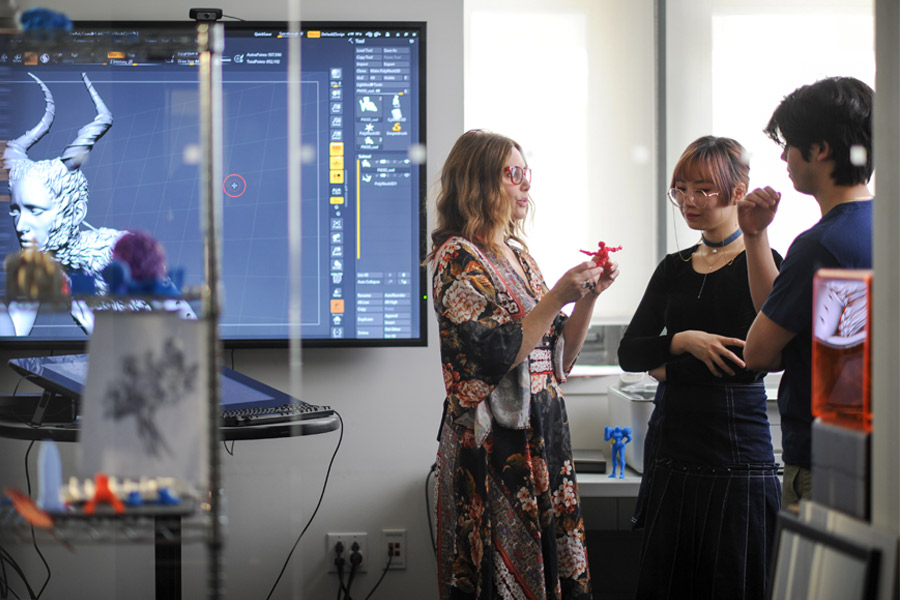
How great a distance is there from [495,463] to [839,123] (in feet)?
3.29

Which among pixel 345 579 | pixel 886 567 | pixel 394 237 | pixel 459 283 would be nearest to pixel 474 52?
pixel 394 237

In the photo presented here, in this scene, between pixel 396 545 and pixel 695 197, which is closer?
pixel 695 197

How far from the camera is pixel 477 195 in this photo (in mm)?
1866

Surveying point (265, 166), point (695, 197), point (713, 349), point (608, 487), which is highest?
point (265, 166)

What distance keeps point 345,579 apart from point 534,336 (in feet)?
4.12

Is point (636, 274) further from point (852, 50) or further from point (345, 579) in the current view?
point (345, 579)

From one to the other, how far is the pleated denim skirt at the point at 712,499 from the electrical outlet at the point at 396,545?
0.93 metres

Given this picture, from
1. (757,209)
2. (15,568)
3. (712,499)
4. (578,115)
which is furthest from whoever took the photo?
(578,115)

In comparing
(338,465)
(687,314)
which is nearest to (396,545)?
(338,465)

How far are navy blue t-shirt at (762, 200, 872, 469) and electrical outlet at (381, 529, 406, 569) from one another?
4.60ft

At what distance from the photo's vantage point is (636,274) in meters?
2.76

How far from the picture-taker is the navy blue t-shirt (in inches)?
53.0

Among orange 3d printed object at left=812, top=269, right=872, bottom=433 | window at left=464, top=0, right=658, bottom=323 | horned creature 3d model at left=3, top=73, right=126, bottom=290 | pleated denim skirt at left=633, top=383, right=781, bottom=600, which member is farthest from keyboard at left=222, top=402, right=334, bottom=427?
orange 3d printed object at left=812, top=269, right=872, bottom=433

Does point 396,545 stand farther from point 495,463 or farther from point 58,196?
point 58,196
